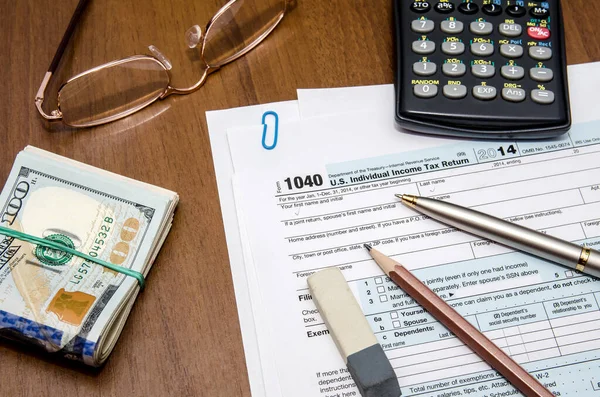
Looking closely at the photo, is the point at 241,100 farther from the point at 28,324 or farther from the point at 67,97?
the point at 28,324

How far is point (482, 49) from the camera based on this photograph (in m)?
0.54

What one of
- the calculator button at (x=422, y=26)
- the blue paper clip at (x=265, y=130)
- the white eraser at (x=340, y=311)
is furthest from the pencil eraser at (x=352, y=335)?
the calculator button at (x=422, y=26)

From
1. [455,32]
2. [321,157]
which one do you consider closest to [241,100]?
[321,157]

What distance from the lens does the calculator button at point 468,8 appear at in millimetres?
552

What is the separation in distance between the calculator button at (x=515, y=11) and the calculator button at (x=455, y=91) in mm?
85

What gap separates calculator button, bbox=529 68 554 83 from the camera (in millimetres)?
529

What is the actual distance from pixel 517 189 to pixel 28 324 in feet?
1.25

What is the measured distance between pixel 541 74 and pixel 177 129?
306mm

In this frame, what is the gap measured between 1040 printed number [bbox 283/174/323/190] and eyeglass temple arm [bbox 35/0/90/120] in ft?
0.66

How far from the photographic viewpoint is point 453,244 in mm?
497

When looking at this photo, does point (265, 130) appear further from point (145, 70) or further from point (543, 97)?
point (543, 97)

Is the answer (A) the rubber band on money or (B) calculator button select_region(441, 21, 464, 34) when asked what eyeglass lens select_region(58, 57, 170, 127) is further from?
(B) calculator button select_region(441, 21, 464, 34)

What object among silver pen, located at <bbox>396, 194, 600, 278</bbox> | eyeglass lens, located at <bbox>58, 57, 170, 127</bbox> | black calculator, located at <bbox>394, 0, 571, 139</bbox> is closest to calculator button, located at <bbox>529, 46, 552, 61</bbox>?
black calculator, located at <bbox>394, 0, 571, 139</bbox>

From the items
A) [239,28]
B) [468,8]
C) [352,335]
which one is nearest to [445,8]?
[468,8]
